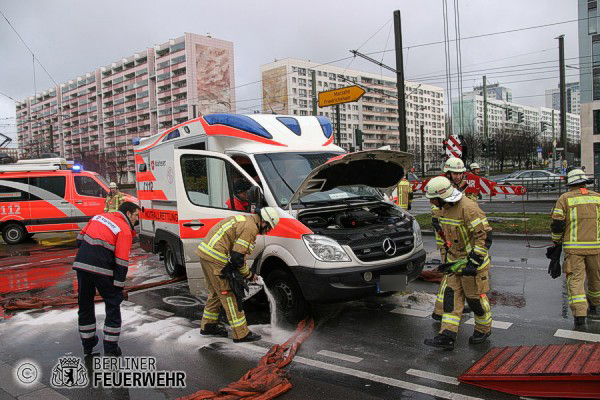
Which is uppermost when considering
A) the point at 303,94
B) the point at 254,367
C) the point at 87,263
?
the point at 303,94

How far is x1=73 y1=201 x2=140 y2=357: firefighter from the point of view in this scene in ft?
15.5

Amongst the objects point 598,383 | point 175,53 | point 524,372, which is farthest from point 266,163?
point 175,53

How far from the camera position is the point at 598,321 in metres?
5.32

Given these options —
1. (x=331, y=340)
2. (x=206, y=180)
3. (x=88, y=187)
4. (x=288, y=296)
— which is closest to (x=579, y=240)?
(x=331, y=340)

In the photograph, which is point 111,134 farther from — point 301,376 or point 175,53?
point 301,376

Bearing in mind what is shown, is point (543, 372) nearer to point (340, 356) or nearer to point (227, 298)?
point (340, 356)

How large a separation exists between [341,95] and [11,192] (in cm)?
1435

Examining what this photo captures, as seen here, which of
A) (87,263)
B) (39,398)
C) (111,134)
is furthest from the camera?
(111,134)

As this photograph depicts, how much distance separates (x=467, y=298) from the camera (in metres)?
4.88

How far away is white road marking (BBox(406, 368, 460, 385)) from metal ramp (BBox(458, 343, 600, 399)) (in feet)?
0.27

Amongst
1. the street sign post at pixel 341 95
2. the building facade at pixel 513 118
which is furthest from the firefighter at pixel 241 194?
the building facade at pixel 513 118

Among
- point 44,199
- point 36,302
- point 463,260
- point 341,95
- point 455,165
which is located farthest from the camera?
point 341,95

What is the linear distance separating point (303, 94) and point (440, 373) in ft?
381

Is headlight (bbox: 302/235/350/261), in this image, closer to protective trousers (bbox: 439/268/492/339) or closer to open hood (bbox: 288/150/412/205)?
open hood (bbox: 288/150/412/205)
